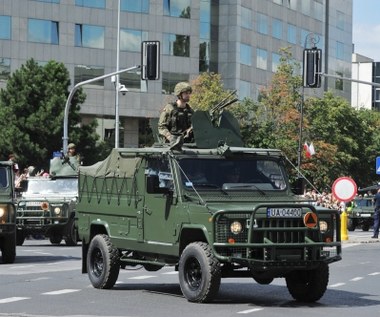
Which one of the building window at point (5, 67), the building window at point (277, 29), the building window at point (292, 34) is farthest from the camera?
the building window at point (292, 34)

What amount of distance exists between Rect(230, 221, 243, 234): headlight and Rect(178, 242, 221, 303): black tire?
382 millimetres

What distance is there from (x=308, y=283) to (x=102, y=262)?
3102mm

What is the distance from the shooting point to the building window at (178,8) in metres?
75.4

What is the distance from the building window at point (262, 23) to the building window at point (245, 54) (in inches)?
101

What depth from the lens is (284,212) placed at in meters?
14.0

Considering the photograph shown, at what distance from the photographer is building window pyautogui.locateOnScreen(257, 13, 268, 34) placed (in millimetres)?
84000

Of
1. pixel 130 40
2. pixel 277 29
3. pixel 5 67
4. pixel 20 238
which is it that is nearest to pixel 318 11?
pixel 277 29

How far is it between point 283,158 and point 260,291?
1971 millimetres

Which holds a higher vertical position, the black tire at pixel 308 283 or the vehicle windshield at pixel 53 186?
the vehicle windshield at pixel 53 186

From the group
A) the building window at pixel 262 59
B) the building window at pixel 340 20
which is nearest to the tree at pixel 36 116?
the building window at pixel 262 59

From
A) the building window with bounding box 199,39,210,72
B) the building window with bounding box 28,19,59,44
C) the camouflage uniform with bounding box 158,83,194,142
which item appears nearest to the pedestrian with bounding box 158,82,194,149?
the camouflage uniform with bounding box 158,83,194,142

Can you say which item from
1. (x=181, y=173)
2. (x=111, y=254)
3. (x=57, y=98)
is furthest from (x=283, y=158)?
(x=57, y=98)

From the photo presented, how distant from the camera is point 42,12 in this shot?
7062 centimetres

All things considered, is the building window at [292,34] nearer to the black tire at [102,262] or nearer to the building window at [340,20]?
the building window at [340,20]
